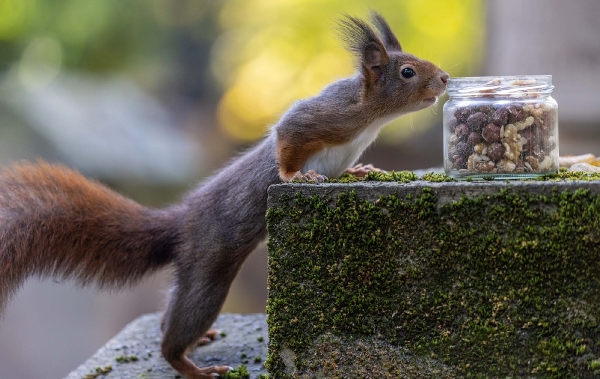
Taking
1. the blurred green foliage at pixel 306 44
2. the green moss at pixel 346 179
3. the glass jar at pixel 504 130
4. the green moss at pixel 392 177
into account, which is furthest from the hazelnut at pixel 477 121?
the blurred green foliage at pixel 306 44

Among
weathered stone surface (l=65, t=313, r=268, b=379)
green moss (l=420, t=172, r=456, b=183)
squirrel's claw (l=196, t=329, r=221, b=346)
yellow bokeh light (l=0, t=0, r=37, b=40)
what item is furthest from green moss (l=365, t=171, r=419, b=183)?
yellow bokeh light (l=0, t=0, r=37, b=40)

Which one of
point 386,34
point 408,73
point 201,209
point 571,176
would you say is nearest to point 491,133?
point 571,176

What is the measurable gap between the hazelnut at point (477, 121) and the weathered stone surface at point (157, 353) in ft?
4.15

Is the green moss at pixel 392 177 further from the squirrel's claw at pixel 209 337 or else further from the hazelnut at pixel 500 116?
the squirrel's claw at pixel 209 337

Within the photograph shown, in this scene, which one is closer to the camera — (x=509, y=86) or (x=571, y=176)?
(x=571, y=176)

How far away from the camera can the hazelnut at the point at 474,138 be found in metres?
2.42

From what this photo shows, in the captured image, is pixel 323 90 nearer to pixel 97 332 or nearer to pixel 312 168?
pixel 312 168

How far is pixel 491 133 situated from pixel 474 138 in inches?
2.6

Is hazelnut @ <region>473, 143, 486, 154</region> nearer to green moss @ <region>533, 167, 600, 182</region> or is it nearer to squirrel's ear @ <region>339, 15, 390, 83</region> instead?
green moss @ <region>533, 167, 600, 182</region>

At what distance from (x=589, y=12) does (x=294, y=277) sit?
4.70 metres

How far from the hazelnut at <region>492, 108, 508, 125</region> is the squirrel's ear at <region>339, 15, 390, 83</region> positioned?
622mm

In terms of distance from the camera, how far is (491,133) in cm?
238

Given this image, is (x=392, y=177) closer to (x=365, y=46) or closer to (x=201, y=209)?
(x=365, y=46)

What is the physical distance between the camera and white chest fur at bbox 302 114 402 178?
2773 millimetres
